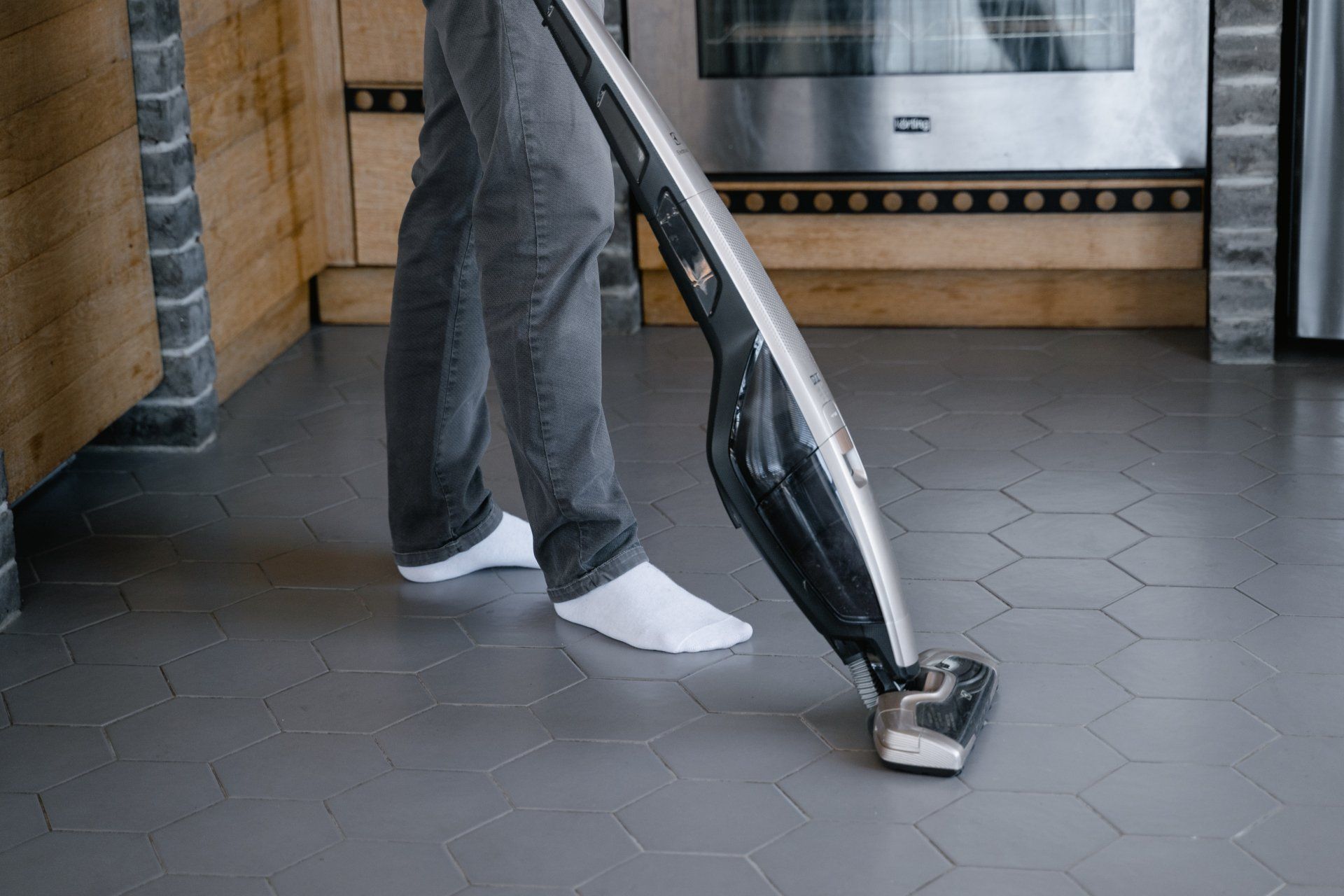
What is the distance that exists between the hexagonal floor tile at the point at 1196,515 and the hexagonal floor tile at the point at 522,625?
2.48 feet

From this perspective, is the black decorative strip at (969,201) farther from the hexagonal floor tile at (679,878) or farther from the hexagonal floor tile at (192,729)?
the hexagonal floor tile at (679,878)

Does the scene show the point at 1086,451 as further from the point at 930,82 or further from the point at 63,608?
the point at 63,608

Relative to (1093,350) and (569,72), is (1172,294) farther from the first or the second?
(569,72)

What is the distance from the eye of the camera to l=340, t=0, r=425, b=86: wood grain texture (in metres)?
2.91

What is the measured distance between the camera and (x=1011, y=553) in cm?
204

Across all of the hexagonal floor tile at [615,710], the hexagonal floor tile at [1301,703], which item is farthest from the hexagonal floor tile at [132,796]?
the hexagonal floor tile at [1301,703]

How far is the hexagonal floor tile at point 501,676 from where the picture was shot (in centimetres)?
175

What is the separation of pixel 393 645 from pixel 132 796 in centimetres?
38

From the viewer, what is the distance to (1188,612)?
1.86 metres

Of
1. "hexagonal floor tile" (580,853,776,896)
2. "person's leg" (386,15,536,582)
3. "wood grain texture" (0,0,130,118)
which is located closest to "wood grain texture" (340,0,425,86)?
"wood grain texture" (0,0,130,118)

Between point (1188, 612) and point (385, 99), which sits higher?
point (385, 99)

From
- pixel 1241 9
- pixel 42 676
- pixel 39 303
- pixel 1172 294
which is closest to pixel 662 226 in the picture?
pixel 42 676

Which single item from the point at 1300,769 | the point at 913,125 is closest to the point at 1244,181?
the point at 913,125

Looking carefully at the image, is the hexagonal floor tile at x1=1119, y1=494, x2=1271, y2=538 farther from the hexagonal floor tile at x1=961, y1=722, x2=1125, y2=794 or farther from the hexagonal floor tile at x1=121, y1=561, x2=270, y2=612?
the hexagonal floor tile at x1=121, y1=561, x2=270, y2=612
